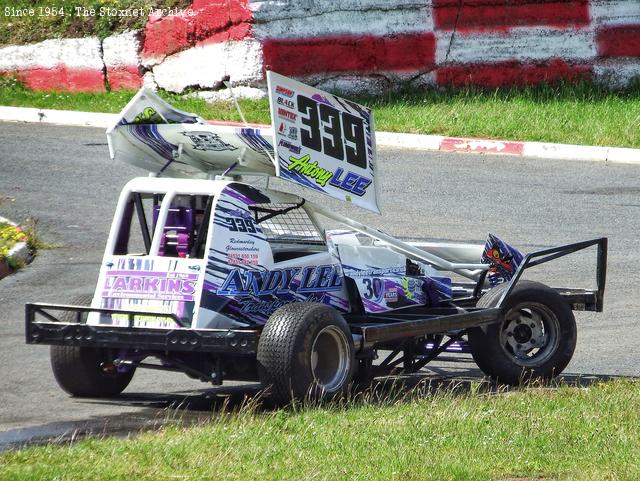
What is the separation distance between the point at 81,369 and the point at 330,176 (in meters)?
2.12

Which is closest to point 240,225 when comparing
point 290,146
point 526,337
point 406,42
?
point 290,146

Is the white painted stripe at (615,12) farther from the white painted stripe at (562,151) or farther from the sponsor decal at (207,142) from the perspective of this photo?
the sponsor decal at (207,142)

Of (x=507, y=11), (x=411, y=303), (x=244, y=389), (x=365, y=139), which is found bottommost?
(x=244, y=389)

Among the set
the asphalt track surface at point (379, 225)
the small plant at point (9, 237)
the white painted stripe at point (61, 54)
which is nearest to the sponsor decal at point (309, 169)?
the asphalt track surface at point (379, 225)

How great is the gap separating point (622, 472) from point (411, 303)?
3146 mm

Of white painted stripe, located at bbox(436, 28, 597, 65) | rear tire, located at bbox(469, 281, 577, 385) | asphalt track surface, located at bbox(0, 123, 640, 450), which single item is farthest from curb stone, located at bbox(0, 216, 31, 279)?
white painted stripe, located at bbox(436, 28, 597, 65)

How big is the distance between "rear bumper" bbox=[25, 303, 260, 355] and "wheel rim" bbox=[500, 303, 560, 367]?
2221mm

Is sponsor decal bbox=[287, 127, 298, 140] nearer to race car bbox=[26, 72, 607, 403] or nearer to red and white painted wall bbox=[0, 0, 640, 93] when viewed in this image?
race car bbox=[26, 72, 607, 403]

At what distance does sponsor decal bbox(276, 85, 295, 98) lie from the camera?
316 inches

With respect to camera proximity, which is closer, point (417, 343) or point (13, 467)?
point (13, 467)

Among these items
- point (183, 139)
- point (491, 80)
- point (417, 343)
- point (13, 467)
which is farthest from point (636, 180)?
point (13, 467)

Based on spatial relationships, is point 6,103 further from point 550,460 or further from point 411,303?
point 550,460

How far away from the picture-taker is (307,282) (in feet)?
27.4

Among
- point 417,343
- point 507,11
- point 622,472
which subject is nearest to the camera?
point 622,472
